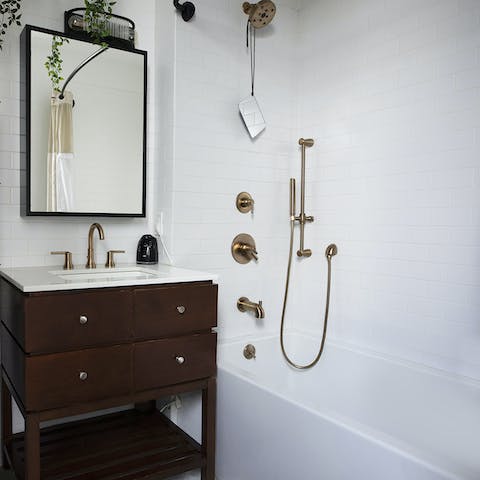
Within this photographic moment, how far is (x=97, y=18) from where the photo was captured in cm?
236

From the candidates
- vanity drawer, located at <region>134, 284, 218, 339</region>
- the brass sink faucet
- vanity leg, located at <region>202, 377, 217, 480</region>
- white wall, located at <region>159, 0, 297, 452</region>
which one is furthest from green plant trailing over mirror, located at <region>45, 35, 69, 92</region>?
vanity leg, located at <region>202, 377, 217, 480</region>

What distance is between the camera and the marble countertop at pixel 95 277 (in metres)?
1.77

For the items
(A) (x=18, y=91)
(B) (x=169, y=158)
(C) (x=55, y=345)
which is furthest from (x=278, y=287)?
(A) (x=18, y=91)

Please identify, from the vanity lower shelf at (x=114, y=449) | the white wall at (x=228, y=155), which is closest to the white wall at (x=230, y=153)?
the white wall at (x=228, y=155)

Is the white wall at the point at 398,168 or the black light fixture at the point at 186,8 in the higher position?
the black light fixture at the point at 186,8

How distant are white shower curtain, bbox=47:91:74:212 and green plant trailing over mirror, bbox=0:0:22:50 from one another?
12.7 inches

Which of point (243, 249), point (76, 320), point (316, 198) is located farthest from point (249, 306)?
point (76, 320)

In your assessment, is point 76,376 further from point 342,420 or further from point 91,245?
point 342,420

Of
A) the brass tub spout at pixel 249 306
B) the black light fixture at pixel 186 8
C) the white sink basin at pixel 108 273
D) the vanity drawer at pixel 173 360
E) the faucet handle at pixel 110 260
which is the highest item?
the black light fixture at pixel 186 8

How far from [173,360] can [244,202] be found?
989 mm

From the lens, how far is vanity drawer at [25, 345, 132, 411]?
1703 mm

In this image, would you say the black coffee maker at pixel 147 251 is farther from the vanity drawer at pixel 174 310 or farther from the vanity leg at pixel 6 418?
the vanity leg at pixel 6 418

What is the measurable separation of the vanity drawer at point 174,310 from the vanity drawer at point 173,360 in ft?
0.13

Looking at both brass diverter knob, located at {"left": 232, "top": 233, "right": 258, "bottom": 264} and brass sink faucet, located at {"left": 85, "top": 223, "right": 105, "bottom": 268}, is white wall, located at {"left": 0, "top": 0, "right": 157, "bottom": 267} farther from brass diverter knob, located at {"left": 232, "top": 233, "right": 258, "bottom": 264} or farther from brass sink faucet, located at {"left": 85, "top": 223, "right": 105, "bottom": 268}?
brass diverter knob, located at {"left": 232, "top": 233, "right": 258, "bottom": 264}
